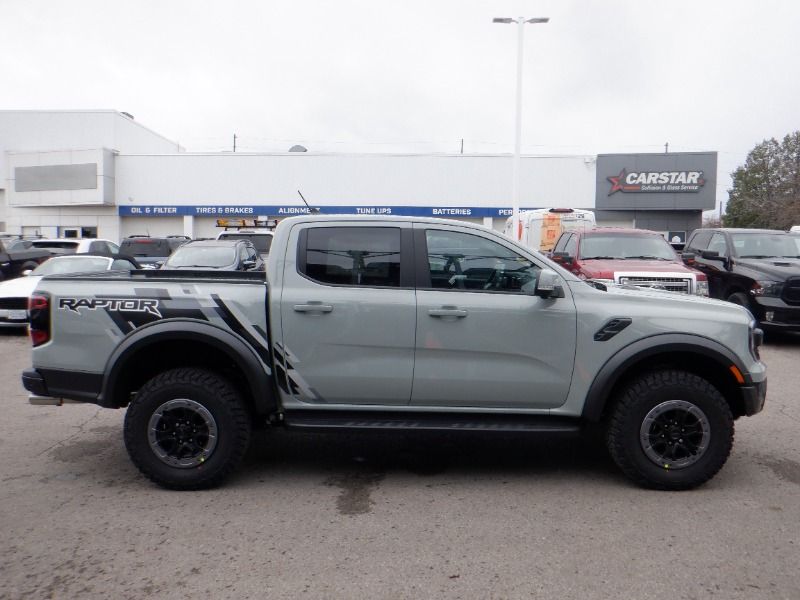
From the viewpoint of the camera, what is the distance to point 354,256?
4.79 metres

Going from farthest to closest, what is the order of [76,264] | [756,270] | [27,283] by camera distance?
[76,264], [27,283], [756,270]

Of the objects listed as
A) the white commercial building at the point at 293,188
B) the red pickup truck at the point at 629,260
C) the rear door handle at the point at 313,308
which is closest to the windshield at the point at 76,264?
the red pickup truck at the point at 629,260

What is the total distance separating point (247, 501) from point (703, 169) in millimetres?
36113

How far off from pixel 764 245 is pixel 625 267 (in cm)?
366

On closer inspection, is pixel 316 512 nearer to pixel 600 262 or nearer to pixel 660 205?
pixel 600 262

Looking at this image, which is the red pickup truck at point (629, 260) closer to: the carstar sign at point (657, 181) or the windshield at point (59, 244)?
the windshield at point (59, 244)

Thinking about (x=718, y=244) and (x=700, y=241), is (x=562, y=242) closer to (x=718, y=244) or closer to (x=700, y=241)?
(x=718, y=244)

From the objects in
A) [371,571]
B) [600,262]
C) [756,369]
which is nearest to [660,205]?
[600,262]

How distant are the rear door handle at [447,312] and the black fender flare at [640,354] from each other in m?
1.02

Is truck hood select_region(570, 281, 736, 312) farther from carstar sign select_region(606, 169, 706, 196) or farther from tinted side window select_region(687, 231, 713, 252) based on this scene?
carstar sign select_region(606, 169, 706, 196)

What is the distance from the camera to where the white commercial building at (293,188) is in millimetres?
36562

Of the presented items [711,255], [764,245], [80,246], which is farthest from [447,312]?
[80,246]

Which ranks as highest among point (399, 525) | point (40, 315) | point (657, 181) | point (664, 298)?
point (657, 181)

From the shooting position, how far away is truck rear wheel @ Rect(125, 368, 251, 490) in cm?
459
